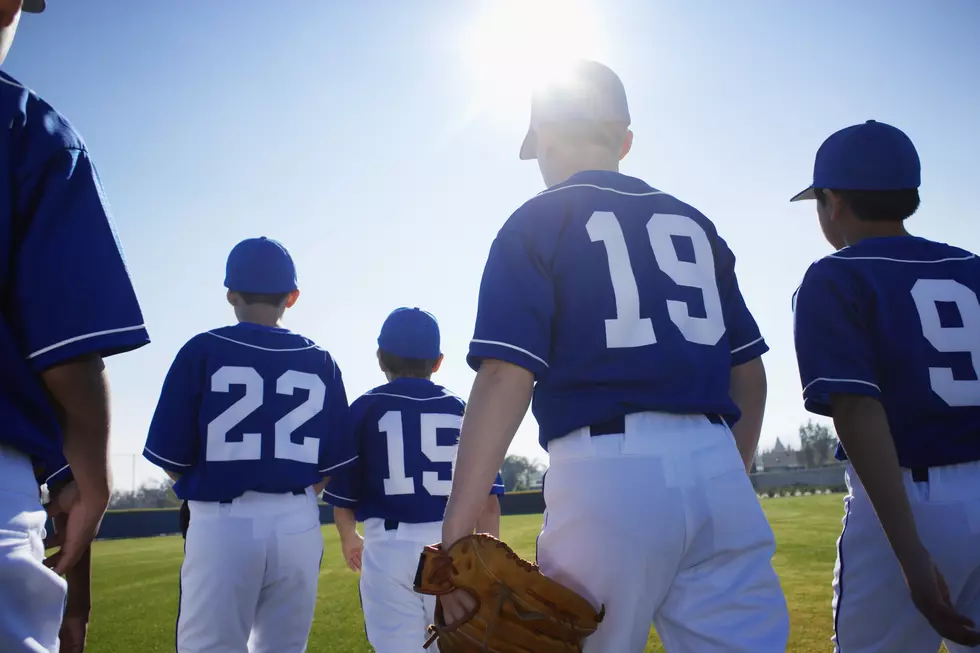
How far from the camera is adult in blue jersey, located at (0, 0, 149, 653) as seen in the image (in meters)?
1.41

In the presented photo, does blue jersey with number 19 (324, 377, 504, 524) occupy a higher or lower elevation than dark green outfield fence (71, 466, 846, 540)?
higher

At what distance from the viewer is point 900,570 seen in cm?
225

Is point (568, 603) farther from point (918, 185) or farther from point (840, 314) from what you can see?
point (918, 185)

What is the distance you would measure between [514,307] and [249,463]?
2.16 m

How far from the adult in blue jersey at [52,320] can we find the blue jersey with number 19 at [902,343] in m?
1.97

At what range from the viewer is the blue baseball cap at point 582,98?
2.09 meters

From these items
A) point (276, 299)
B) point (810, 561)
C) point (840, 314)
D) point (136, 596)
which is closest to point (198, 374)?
point (276, 299)

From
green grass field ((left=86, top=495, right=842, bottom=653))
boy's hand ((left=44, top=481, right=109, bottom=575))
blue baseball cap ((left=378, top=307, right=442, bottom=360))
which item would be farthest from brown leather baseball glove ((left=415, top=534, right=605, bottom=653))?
green grass field ((left=86, top=495, right=842, bottom=653))

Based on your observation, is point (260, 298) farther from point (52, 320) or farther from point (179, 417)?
point (52, 320)

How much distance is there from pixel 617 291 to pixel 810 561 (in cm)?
870

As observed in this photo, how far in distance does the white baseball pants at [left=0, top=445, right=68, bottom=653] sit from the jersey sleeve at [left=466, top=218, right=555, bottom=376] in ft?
3.14

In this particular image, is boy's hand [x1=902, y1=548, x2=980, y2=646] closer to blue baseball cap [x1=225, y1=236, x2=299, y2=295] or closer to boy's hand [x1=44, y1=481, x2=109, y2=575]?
boy's hand [x1=44, y1=481, x2=109, y2=575]

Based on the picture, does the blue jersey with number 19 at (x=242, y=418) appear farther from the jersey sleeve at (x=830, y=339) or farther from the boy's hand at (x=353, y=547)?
the jersey sleeve at (x=830, y=339)

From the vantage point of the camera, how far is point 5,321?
145 centimetres
